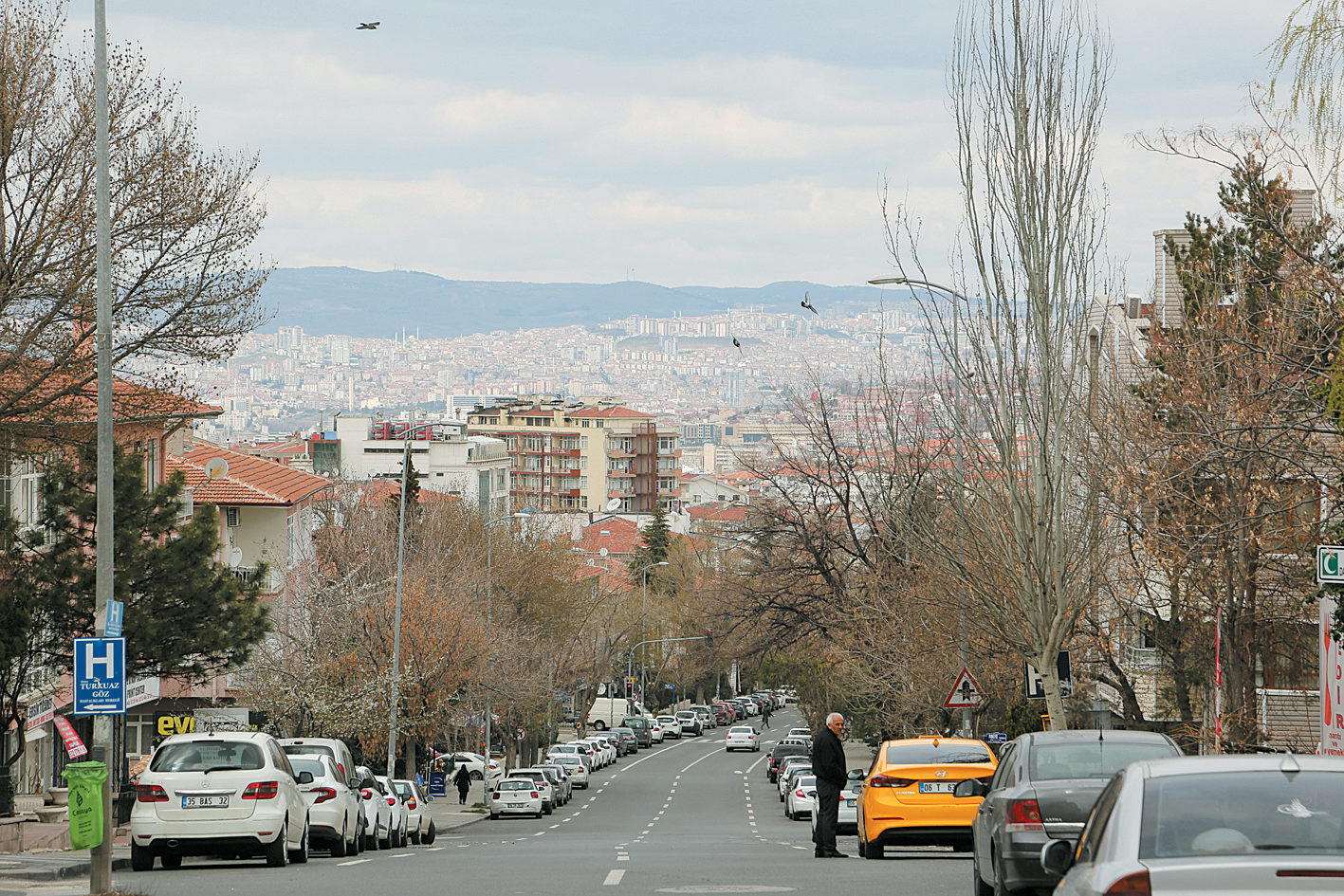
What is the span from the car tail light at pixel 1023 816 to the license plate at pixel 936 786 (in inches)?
234

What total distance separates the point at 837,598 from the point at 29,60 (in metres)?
31.1

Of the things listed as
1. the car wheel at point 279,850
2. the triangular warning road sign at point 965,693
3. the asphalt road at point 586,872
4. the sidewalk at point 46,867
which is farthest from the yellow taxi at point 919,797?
the triangular warning road sign at point 965,693

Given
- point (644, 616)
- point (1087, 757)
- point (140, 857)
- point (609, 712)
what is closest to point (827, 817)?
point (1087, 757)

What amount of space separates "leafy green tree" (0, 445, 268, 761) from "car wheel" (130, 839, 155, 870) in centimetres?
1316

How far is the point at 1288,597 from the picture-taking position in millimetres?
26812

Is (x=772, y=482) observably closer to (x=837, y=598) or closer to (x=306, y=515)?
(x=837, y=598)

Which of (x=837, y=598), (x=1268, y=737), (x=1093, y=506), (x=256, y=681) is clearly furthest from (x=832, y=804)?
(x=256, y=681)

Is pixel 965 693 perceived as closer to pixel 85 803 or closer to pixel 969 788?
pixel 969 788

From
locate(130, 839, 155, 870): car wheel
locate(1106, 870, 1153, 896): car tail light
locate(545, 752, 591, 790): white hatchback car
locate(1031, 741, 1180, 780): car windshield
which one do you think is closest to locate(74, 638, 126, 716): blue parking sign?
locate(130, 839, 155, 870): car wheel

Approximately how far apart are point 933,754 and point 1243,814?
39.6ft

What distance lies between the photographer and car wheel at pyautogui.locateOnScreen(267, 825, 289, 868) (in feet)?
61.7

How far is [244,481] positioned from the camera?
2420 inches

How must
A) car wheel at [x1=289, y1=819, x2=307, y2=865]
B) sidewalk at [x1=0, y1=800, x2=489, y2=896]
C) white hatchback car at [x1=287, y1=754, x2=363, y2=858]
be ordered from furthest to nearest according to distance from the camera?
white hatchback car at [x1=287, y1=754, x2=363, y2=858], car wheel at [x1=289, y1=819, x2=307, y2=865], sidewalk at [x1=0, y1=800, x2=489, y2=896]

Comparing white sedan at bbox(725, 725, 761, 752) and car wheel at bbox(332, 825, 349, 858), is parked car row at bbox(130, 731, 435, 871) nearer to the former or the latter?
car wheel at bbox(332, 825, 349, 858)
